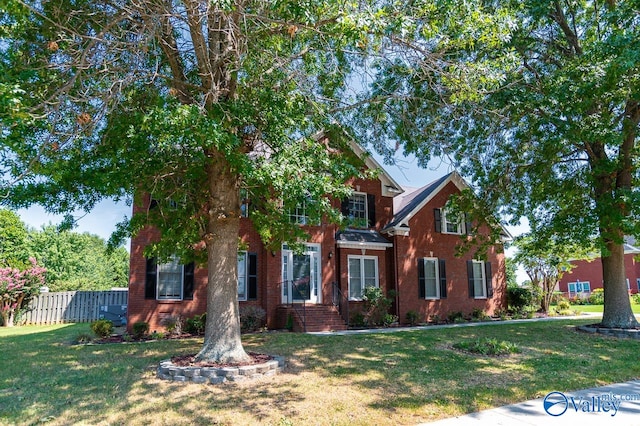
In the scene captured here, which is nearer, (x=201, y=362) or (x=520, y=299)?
(x=201, y=362)

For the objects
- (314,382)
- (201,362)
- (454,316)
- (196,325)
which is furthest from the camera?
(454,316)

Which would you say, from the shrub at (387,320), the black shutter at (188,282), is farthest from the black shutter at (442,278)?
the black shutter at (188,282)

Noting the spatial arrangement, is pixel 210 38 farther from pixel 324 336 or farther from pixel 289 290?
pixel 289 290

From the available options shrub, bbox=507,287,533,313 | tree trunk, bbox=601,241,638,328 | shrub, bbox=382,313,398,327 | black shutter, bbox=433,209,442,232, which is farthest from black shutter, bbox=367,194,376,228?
tree trunk, bbox=601,241,638,328

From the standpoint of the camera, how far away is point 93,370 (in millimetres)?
8516

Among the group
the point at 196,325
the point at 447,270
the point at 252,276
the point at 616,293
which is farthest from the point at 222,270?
the point at 447,270

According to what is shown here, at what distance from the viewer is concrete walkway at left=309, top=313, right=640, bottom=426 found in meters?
5.39

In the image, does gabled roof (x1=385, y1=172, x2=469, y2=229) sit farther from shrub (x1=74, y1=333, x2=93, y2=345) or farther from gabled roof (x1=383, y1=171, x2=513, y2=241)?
shrub (x1=74, y1=333, x2=93, y2=345)

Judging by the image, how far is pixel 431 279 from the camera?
19.2m

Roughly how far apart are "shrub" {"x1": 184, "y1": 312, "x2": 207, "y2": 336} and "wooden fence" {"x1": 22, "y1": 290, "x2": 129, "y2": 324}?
7.41m

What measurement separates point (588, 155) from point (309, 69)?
10.3 m

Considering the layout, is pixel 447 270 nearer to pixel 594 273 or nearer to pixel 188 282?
pixel 188 282

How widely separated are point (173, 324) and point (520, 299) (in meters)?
15.8

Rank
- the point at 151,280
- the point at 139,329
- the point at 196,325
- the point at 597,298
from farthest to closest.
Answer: the point at 597,298
the point at 151,280
the point at 196,325
the point at 139,329
